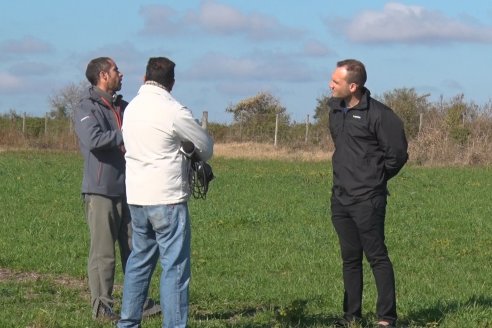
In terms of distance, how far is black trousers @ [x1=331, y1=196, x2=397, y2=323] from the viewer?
23.4ft

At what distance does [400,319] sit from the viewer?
26.2 feet

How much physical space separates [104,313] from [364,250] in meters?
2.10

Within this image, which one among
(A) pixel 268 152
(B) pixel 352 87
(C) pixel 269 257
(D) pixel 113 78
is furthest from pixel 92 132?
(A) pixel 268 152

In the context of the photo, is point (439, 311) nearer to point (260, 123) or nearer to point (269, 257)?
point (269, 257)

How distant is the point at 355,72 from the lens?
7.11 m

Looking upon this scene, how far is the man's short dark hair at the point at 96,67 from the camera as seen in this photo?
298 inches

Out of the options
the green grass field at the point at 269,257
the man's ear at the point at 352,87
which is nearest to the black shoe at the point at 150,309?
the green grass field at the point at 269,257

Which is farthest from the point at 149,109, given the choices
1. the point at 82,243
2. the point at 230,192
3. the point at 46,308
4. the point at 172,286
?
the point at 230,192

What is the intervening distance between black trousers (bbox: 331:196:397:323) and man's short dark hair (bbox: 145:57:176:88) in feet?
5.83

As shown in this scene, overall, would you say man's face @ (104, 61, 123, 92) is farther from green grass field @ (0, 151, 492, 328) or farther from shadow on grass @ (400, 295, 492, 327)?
shadow on grass @ (400, 295, 492, 327)

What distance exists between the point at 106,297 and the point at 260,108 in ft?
174

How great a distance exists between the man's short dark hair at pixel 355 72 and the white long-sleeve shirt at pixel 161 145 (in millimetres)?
1386

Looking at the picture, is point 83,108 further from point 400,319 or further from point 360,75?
point 400,319

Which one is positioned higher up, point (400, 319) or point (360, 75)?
point (360, 75)
